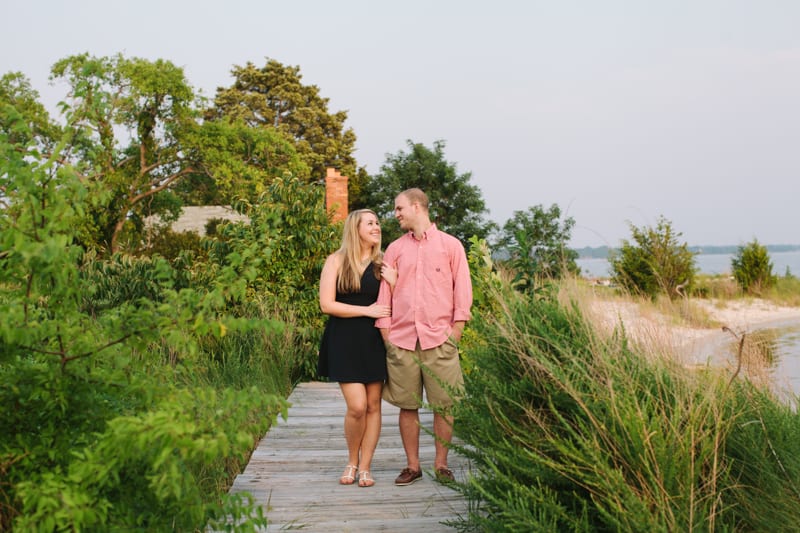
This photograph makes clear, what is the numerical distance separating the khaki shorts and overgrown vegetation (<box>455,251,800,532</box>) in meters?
0.84

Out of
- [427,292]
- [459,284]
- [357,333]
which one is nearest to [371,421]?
[357,333]

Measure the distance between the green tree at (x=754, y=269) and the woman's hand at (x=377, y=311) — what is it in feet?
77.5

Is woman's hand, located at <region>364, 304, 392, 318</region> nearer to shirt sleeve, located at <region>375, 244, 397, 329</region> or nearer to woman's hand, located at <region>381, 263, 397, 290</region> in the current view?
shirt sleeve, located at <region>375, 244, 397, 329</region>

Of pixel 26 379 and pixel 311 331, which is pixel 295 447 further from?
pixel 311 331

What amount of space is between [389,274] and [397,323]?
1.07 feet

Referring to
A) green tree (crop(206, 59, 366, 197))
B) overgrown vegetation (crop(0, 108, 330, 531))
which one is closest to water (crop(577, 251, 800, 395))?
overgrown vegetation (crop(0, 108, 330, 531))

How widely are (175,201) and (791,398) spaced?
104 feet

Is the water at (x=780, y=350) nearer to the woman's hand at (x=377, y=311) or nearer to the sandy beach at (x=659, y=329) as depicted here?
the sandy beach at (x=659, y=329)

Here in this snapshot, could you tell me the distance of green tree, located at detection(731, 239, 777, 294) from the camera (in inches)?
982

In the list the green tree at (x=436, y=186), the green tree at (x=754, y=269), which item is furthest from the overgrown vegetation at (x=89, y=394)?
the green tree at (x=436, y=186)

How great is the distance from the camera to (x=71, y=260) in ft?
7.80

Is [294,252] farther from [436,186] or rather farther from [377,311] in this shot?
[436,186]

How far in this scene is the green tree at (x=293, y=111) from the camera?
4178 centimetres

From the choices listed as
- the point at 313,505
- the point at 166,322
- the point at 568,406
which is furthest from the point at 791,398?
the point at 166,322
